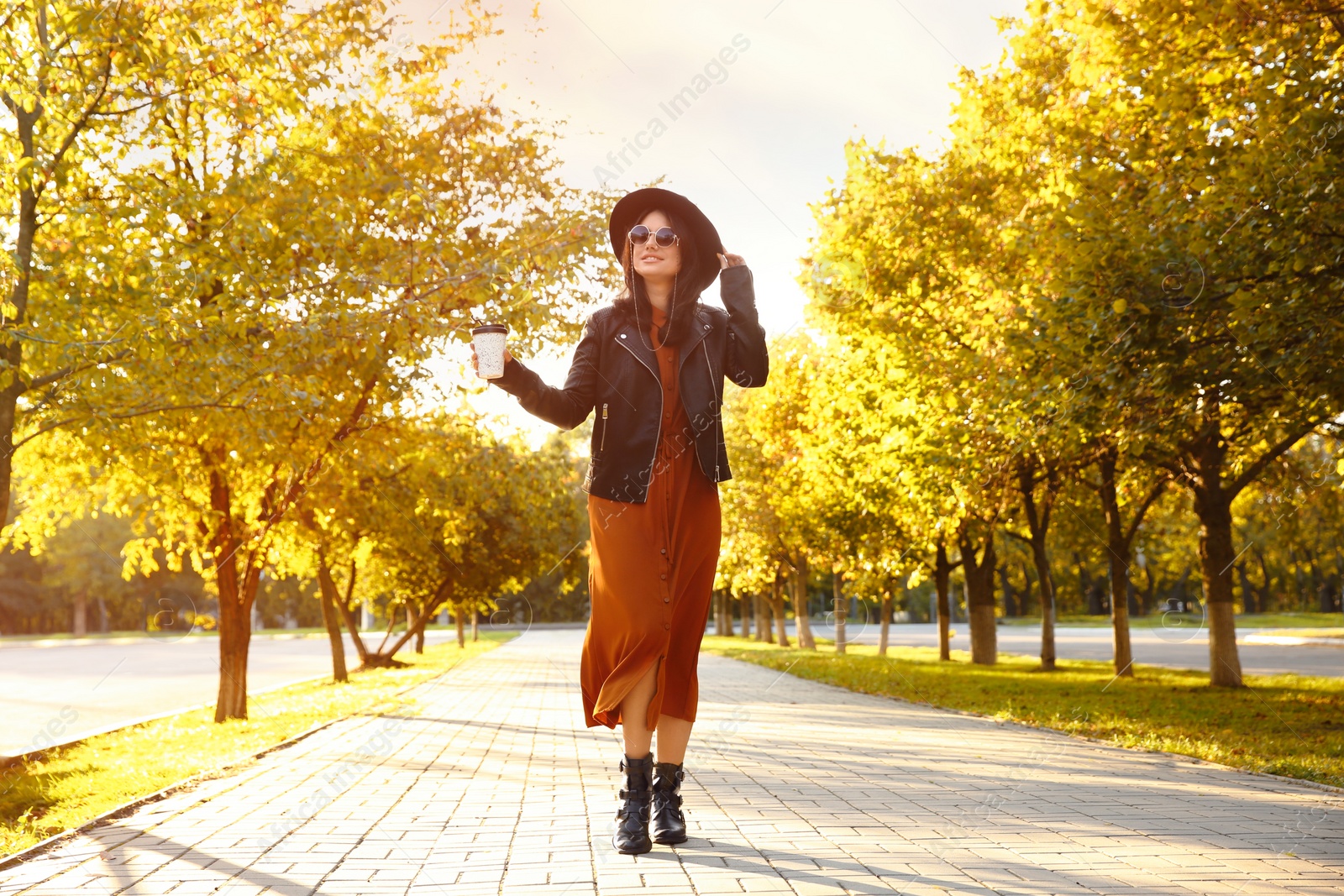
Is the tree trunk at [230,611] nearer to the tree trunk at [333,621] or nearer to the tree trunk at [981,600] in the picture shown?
the tree trunk at [333,621]

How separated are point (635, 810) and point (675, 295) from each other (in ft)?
6.91

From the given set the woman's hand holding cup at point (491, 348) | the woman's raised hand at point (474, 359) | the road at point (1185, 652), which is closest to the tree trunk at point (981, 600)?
the road at point (1185, 652)

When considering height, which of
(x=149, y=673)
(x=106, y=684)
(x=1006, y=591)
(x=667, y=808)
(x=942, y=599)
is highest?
(x=667, y=808)

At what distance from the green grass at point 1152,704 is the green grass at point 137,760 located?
7096 millimetres

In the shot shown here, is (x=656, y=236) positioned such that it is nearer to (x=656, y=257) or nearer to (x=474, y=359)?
(x=656, y=257)

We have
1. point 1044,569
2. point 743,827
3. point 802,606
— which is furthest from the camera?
point 802,606

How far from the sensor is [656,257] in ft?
14.5

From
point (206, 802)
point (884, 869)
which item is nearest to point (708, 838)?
point (884, 869)

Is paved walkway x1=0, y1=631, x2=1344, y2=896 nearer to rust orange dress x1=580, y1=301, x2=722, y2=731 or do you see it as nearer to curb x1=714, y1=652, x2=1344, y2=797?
curb x1=714, y1=652, x2=1344, y2=797

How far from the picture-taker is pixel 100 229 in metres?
9.12

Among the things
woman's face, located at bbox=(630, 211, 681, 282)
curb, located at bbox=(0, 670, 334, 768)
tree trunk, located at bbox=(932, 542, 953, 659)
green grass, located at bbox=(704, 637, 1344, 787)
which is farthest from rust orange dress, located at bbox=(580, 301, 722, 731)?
tree trunk, located at bbox=(932, 542, 953, 659)

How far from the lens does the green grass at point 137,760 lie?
6621 millimetres

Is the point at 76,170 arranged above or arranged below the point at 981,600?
above

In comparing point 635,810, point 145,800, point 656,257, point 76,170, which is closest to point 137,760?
point 145,800
